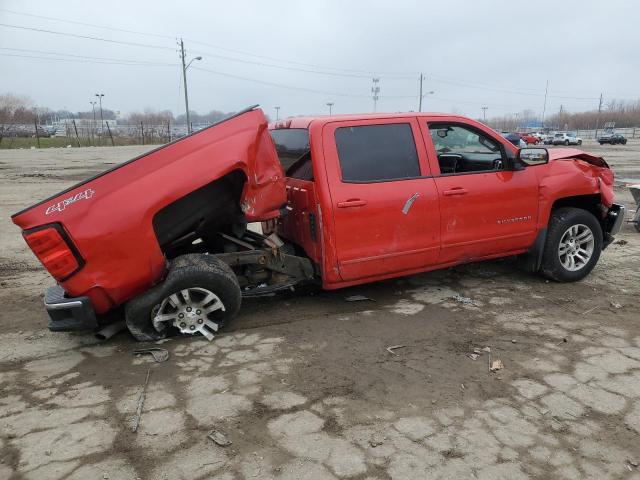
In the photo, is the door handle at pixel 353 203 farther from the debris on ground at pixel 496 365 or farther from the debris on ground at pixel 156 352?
the debris on ground at pixel 156 352

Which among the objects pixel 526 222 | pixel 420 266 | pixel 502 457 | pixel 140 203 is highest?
pixel 140 203

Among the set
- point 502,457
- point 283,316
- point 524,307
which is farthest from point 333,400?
point 524,307

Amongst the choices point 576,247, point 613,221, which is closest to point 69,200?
point 576,247

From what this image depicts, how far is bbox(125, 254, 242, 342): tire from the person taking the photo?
3980 mm

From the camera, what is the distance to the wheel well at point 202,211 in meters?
4.15

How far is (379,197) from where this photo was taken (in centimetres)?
450

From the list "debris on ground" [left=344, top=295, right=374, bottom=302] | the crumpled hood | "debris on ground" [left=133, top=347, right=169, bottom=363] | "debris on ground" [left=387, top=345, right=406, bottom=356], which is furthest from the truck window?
"debris on ground" [left=133, top=347, right=169, bottom=363]

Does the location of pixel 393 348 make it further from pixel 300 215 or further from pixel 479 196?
pixel 479 196

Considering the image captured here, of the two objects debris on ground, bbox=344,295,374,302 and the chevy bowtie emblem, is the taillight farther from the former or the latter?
debris on ground, bbox=344,295,374,302

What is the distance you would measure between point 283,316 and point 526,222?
8.90 ft

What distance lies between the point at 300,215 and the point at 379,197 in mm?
758

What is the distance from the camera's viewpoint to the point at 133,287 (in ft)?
13.0

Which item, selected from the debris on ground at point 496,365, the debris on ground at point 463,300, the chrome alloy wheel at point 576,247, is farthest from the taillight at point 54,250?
the chrome alloy wheel at point 576,247

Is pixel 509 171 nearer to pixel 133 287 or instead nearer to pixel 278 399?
pixel 278 399
